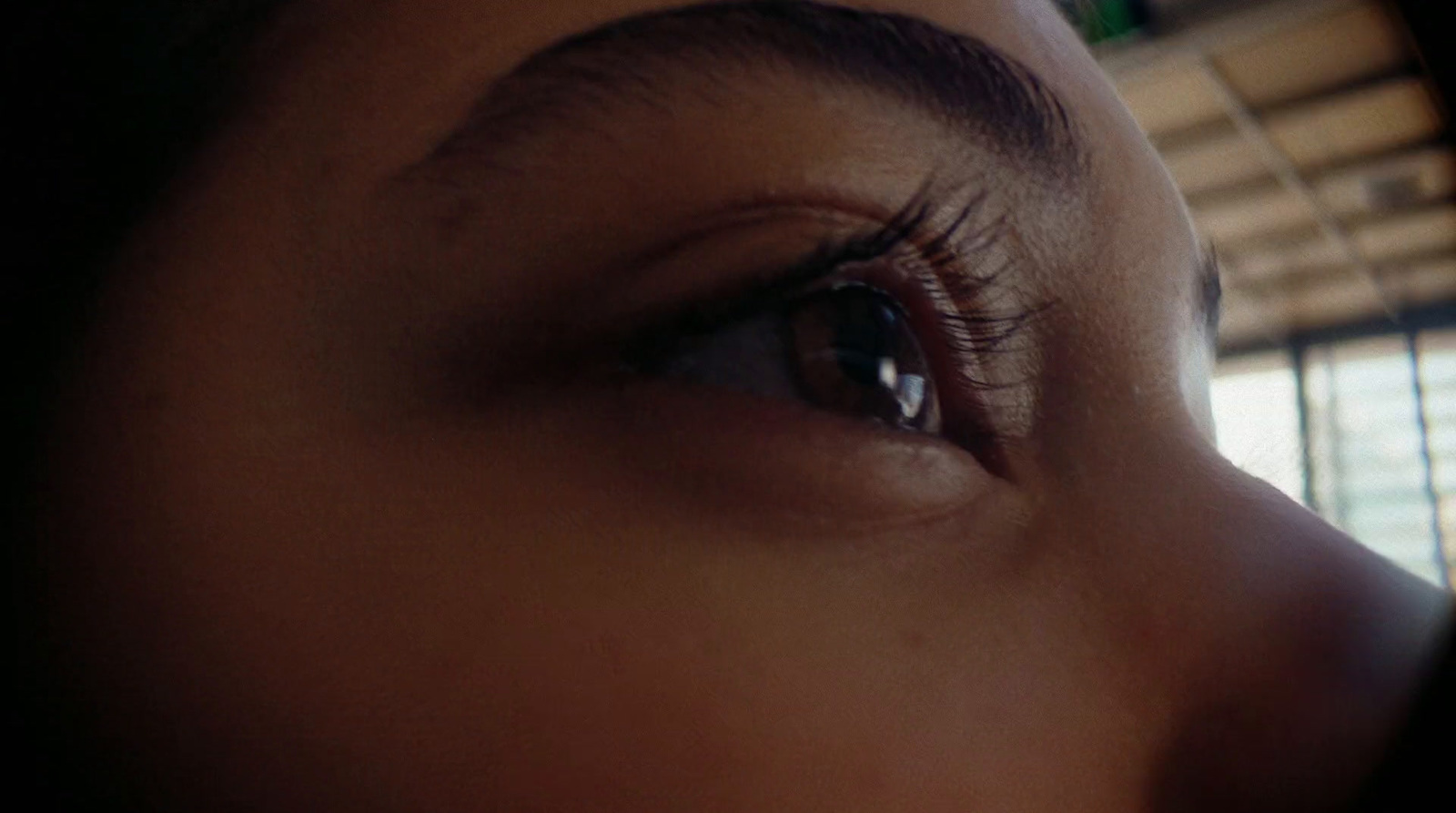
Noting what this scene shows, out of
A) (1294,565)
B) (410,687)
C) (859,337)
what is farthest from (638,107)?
(1294,565)

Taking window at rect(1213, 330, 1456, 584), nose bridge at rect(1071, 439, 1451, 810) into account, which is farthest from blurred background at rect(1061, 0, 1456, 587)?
nose bridge at rect(1071, 439, 1451, 810)

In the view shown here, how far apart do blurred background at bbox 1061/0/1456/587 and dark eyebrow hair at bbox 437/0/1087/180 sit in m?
2.50

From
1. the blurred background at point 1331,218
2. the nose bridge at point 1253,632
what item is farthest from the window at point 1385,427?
the nose bridge at point 1253,632

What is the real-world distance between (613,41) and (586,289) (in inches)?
4.4

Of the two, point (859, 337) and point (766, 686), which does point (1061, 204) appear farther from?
point (766, 686)

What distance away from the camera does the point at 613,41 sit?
430 millimetres

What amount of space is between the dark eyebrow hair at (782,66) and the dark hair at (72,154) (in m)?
0.14

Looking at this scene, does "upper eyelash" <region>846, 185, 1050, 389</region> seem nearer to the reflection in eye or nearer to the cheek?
the reflection in eye

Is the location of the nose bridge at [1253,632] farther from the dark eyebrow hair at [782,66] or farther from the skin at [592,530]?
the dark eyebrow hair at [782,66]

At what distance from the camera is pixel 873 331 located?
495mm

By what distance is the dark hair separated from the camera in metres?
0.43

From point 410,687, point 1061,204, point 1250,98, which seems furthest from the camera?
point 1250,98

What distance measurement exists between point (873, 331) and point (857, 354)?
0.01 meters

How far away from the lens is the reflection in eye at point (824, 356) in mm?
475
